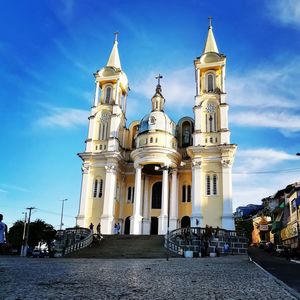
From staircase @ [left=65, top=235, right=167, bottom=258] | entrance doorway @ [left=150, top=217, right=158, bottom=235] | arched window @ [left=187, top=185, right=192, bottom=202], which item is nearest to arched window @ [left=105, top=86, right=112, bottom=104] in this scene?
arched window @ [left=187, top=185, right=192, bottom=202]

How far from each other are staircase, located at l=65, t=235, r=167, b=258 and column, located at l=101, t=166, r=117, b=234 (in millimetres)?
4349

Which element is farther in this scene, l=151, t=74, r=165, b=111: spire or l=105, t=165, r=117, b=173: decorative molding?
l=151, t=74, r=165, b=111: spire

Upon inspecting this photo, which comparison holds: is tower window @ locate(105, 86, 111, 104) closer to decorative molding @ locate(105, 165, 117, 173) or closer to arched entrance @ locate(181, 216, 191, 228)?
decorative molding @ locate(105, 165, 117, 173)

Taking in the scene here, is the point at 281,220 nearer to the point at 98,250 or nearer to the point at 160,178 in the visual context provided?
the point at 160,178

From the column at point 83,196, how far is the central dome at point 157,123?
325 inches

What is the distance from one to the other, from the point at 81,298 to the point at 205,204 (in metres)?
33.2

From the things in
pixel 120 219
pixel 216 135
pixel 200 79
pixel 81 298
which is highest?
pixel 200 79

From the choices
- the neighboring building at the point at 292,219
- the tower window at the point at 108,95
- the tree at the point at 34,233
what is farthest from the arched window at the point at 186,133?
the tree at the point at 34,233

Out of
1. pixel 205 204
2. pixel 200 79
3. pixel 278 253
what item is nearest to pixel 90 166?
pixel 205 204

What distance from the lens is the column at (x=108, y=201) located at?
3831cm

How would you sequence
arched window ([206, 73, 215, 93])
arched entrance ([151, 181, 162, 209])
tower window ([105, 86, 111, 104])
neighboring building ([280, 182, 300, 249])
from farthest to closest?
tower window ([105, 86, 111, 104]) → arched window ([206, 73, 215, 93]) → arched entrance ([151, 181, 162, 209]) → neighboring building ([280, 182, 300, 249])

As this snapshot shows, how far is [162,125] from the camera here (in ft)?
137

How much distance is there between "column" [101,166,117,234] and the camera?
3831cm

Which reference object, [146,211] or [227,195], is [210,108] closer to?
[227,195]
